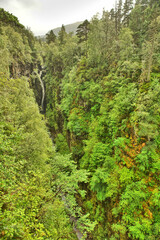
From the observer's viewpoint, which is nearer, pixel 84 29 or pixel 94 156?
pixel 94 156

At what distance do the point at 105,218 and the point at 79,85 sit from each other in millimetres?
22189

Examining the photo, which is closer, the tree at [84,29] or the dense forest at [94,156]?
the dense forest at [94,156]

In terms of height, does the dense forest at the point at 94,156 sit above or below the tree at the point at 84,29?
below

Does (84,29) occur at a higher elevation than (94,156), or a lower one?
higher

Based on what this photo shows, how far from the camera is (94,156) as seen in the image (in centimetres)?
1439

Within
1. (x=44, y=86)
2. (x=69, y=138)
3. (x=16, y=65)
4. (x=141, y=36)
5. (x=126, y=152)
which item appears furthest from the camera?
(x=44, y=86)

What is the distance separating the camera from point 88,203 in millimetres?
15414

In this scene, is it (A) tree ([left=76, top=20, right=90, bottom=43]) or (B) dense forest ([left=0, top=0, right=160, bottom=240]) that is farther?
(A) tree ([left=76, top=20, right=90, bottom=43])

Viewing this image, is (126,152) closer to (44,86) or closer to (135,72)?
(135,72)

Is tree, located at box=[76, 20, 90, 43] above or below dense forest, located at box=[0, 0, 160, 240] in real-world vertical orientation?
above

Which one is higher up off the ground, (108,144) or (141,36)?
(141,36)

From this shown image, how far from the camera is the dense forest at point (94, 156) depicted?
5.54 metres

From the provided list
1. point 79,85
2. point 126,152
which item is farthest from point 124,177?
point 79,85

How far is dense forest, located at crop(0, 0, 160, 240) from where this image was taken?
5535mm
